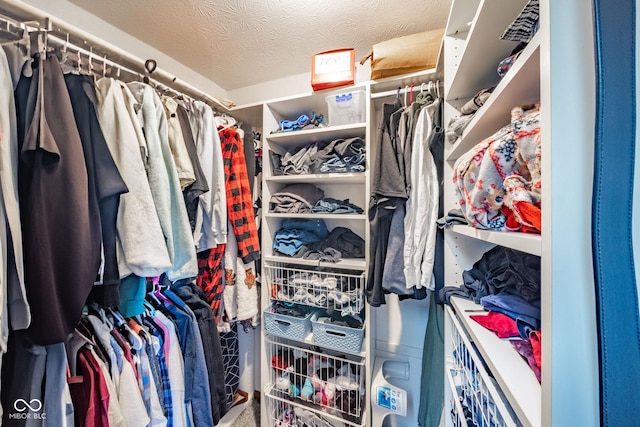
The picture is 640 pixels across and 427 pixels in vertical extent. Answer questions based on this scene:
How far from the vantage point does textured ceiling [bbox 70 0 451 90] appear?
1.07m

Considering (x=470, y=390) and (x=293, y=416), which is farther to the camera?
(x=293, y=416)

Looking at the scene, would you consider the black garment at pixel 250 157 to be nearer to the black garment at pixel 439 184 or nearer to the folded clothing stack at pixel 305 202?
the folded clothing stack at pixel 305 202

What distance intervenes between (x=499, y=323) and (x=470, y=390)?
269mm

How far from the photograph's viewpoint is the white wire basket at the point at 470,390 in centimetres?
50

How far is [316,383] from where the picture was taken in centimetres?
129

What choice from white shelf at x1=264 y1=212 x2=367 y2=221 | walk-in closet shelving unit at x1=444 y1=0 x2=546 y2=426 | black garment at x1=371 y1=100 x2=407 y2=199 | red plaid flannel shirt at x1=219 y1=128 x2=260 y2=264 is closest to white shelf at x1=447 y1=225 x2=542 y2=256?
walk-in closet shelving unit at x1=444 y1=0 x2=546 y2=426

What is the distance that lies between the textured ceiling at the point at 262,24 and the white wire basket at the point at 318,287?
4.14 feet

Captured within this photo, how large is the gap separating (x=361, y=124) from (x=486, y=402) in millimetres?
1101

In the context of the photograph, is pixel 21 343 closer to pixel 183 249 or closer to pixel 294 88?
pixel 183 249

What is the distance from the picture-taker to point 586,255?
0.28m

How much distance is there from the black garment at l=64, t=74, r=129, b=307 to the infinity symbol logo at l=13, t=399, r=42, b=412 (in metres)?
0.28

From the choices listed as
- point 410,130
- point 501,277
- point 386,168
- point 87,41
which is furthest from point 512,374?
point 87,41

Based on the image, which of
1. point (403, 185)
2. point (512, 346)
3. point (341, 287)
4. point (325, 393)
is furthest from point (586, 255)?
point (325, 393)

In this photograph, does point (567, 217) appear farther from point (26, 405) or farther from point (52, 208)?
point (26, 405)
